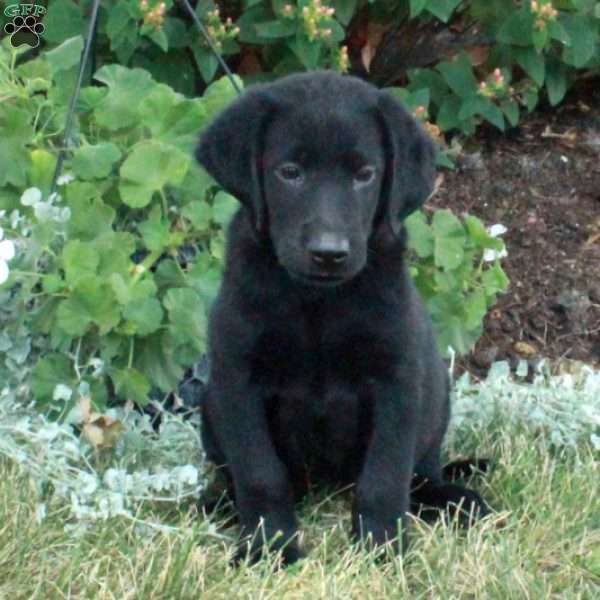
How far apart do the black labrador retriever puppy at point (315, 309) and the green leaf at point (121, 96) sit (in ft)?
2.94

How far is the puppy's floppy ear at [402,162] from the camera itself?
11.8 feet

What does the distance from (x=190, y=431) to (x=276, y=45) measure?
5.90 ft

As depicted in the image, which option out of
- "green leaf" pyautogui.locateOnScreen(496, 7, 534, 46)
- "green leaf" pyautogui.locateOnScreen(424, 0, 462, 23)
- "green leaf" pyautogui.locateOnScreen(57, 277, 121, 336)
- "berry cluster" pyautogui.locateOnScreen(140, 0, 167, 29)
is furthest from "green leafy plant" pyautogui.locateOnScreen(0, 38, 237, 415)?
"green leaf" pyautogui.locateOnScreen(496, 7, 534, 46)

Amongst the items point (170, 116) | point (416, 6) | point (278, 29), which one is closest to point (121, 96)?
point (170, 116)

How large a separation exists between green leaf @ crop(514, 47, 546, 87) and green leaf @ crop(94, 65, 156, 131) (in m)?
1.63

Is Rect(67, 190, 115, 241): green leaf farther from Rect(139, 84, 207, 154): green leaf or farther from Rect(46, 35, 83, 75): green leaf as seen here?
Rect(46, 35, 83, 75): green leaf

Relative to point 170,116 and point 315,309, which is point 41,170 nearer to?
point 170,116

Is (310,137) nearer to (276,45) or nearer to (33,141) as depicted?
(33,141)

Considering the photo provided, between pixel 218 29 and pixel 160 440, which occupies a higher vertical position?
pixel 218 29

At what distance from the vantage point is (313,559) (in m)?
3.62

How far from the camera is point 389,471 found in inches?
144

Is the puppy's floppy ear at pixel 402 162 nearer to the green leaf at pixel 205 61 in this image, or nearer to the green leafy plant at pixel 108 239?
the green leafy plant at pixel 108 239

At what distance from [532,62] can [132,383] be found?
85.9 inches

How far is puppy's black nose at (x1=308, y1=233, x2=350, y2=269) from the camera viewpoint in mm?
3416
